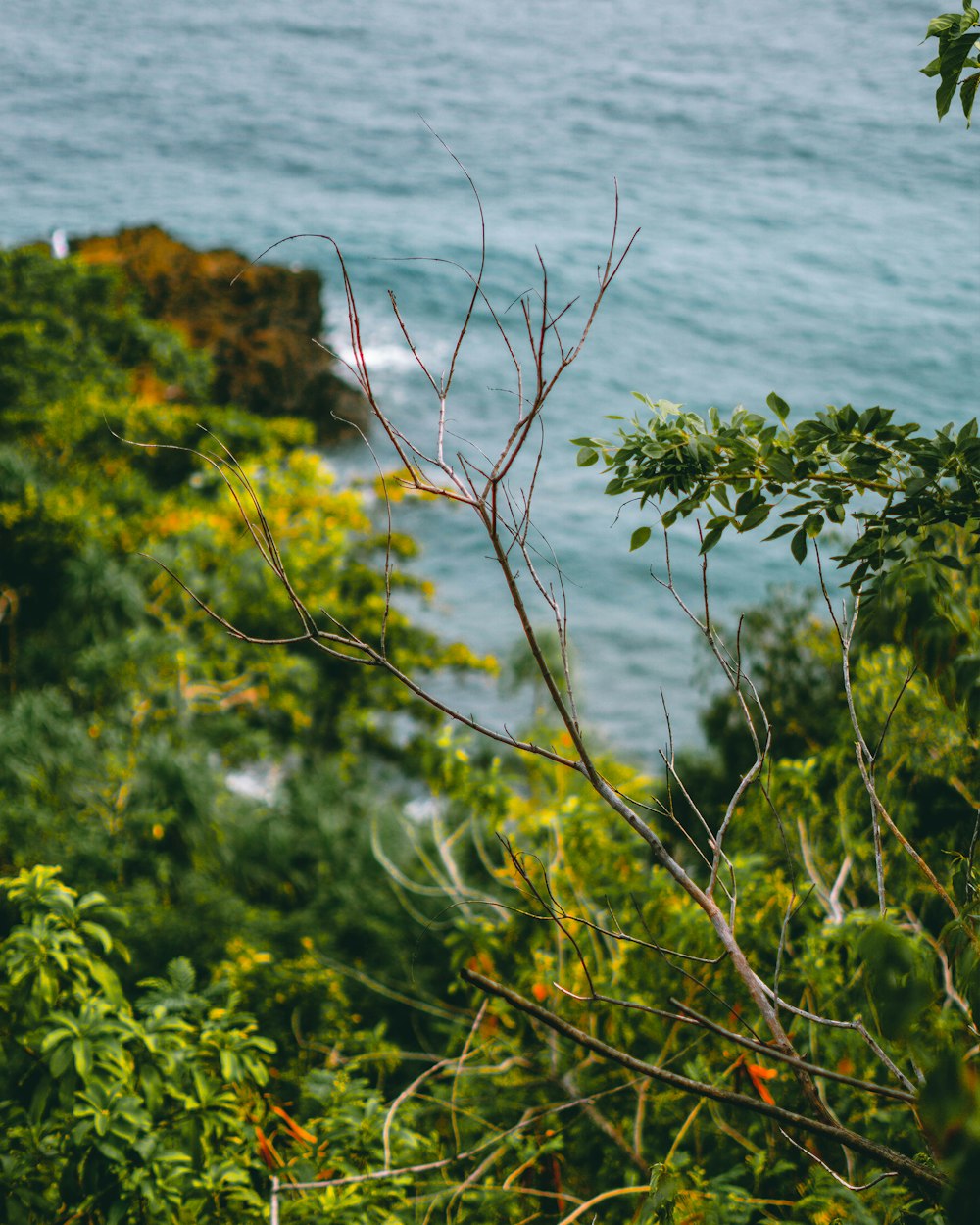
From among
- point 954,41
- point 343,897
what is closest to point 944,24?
point 954,41

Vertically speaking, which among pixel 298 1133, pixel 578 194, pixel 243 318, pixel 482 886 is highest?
pixel 578 194

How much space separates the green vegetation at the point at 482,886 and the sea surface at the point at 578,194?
6.87 meters

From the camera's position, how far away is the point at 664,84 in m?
44.2

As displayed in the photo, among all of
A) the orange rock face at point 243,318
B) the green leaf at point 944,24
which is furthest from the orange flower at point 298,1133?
the orange rock face at point 243,318

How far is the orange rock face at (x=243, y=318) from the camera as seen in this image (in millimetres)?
19781

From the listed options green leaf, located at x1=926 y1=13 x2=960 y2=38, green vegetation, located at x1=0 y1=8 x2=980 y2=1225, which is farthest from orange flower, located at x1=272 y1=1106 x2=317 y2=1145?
green leaf, located at x1=926 y1=13 x2=960 y2=38

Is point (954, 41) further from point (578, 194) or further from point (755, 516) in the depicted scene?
point (578, 194)

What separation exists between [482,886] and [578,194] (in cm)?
3376

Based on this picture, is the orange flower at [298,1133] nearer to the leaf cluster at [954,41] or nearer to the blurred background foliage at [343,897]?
the blurred background foliage at [343,897]

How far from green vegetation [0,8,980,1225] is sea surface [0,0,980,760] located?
22.6ft

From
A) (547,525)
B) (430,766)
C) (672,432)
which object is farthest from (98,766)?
(547,525)

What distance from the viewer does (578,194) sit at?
35.9m

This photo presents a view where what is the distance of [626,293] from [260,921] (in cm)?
2642

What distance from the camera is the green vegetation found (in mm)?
2135
